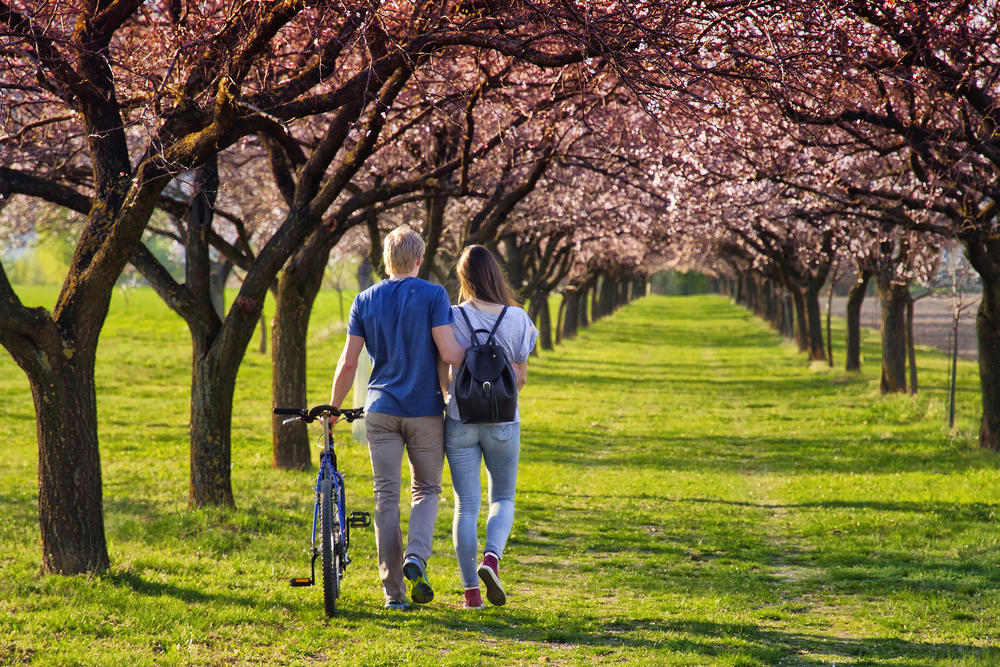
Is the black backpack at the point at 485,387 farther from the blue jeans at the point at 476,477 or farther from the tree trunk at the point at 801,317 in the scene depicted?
the tree trunk at the point at 801,317

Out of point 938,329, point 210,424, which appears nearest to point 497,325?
point 210,424

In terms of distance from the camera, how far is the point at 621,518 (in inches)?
386

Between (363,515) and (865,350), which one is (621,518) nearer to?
(363,515)

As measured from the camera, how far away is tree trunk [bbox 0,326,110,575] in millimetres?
6316

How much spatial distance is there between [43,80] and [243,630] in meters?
4.04

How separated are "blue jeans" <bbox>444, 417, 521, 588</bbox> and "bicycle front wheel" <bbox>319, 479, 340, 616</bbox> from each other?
73 cm

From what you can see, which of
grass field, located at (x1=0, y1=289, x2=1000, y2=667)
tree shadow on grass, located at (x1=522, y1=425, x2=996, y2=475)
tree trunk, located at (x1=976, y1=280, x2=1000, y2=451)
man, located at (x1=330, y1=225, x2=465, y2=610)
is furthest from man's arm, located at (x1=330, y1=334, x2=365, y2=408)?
tree trunk, located at (x1=976, y1=280, x2=1000, y2=451)

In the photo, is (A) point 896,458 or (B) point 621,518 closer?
(B) point 621,518

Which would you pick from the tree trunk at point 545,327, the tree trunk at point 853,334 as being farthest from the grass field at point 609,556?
the tree trunk at point 545,327

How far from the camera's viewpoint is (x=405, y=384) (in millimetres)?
5516

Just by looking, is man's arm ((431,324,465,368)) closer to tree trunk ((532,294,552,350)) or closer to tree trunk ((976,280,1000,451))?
tree trunk ((976,280,1000,451))

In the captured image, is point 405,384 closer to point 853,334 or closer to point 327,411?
point 327,411

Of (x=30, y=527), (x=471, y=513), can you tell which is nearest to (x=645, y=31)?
(x=471, y=513)

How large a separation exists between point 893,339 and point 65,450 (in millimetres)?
18163
